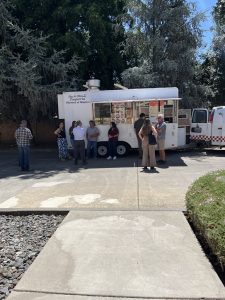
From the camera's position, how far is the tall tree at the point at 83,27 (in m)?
19.2

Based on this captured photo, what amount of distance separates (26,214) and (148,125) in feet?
19.7

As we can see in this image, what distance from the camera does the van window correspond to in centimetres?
1752

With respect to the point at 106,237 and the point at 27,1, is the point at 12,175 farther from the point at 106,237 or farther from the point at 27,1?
the point at 27,1

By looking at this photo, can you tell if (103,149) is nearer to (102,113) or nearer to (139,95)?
(102,113)

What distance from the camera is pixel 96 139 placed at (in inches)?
642

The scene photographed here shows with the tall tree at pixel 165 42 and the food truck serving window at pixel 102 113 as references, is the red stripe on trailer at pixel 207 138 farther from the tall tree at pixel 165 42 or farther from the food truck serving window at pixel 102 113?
the food truck serving window at pixel 102 113

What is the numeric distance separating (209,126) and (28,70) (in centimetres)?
819

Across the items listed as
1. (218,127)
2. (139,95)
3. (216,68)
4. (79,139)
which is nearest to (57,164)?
(79,139)

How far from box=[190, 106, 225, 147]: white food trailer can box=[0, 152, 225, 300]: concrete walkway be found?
6.27 m

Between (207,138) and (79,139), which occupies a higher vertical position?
(79,139)

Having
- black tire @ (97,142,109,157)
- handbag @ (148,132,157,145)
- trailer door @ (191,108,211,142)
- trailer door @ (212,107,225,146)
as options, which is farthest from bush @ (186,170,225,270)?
trailer door @ (191,108,211,142)

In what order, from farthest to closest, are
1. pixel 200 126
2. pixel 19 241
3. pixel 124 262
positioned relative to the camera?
pixel 200 126 < pixel 19 241 < pixel 124 262

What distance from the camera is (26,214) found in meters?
7.68

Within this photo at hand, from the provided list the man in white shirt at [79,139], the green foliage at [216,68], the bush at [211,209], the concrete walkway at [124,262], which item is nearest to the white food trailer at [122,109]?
the man in white shirt at [79,139]
